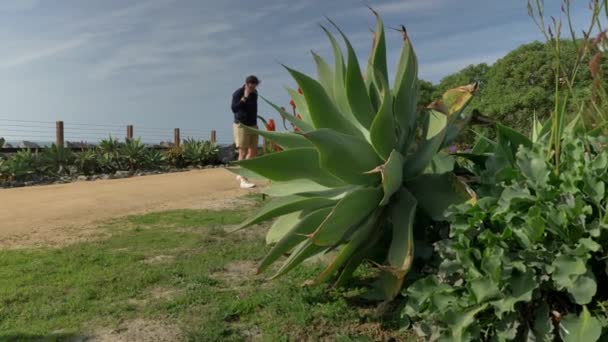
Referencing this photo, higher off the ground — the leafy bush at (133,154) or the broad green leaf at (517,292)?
the leafy bush at (133,154)

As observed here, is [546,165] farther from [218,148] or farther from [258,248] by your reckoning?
[218,148]

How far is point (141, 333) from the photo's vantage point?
2.54 meters

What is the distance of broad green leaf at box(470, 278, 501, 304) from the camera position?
185 centimetres

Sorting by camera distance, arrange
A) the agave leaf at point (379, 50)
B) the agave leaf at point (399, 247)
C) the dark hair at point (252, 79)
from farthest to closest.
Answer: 1. the dark hair at point (252, 79)
2. the agave leaf at point (379, 50)
3. the agave leaf at point (399, 247)

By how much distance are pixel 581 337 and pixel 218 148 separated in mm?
18534

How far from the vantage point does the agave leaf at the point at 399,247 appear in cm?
221

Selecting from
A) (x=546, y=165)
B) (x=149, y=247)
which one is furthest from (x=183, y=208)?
(x=546, y=165)

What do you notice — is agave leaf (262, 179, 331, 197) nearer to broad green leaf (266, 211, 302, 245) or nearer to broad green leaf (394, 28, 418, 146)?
broad green leaf (266, 211, 302, 245)

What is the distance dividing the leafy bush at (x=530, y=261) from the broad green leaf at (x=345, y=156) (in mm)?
541

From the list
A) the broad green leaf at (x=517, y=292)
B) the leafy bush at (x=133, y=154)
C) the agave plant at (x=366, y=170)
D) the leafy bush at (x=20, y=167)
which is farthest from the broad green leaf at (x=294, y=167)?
the leafy bush at (x=133, y=154)

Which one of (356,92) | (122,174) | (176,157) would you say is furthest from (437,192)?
(176,157)

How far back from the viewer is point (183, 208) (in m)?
6.77

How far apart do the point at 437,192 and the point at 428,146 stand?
242 mm

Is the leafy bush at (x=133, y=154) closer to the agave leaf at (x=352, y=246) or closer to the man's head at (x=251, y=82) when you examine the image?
the man's head at (x=251, y=82)
